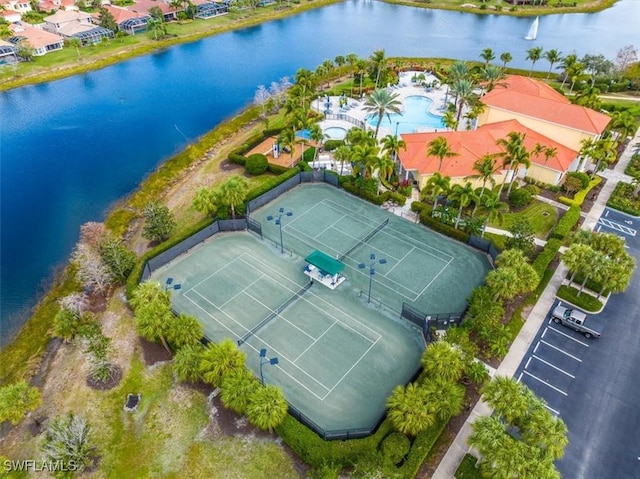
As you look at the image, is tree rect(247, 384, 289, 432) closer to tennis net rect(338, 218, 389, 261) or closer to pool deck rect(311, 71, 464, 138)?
tennis net rect(338, 218, 389, 261)

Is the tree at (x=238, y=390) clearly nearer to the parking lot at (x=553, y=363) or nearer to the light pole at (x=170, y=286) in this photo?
the light pole at (x=170, y=286)

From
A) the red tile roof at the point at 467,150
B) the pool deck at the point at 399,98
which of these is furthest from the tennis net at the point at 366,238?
the pool deck at the point at 399,98

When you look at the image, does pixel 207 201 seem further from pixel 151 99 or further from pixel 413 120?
pixel 151 99

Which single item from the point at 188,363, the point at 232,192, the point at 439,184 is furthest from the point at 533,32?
the point at 188,363

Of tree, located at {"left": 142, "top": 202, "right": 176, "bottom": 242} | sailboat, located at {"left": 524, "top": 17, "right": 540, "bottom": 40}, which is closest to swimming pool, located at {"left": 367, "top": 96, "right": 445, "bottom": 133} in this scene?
tree, located at {"left": 142, "top": 202, "right": 176, "bottom": 242}

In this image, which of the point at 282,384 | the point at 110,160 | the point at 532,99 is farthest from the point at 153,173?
the point at 532,99

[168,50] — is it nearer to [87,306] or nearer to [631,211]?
[87,306]
